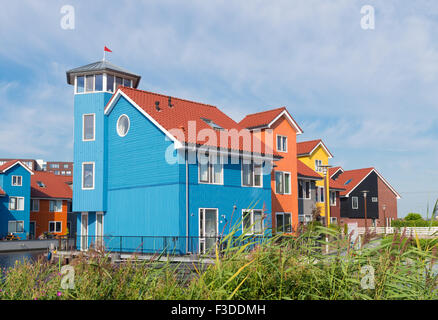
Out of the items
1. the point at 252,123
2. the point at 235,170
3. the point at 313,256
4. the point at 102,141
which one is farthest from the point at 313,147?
the point at 313,256

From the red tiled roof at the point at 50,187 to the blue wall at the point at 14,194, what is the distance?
2.36 m

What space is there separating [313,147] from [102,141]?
910 inches

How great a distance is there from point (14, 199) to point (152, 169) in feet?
88.2

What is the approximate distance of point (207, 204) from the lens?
82.8 ft

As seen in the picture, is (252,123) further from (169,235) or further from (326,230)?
(326,230)

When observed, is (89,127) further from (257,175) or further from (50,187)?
(50,187)

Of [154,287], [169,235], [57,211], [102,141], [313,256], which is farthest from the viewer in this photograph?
[57,211]

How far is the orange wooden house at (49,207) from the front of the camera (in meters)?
49.7

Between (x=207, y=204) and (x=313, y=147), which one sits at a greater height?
(x=313, y=147)

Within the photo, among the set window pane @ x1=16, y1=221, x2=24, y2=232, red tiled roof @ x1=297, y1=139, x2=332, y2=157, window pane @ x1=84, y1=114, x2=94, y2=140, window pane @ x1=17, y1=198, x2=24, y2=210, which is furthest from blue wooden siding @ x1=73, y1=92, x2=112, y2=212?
red tiled roof @ x1=297, y1=139, x2=332, y2=157

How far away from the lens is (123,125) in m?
27.5

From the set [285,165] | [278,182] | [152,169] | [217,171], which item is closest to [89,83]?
[152,169]

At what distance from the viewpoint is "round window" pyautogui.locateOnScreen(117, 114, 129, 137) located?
27.2m
